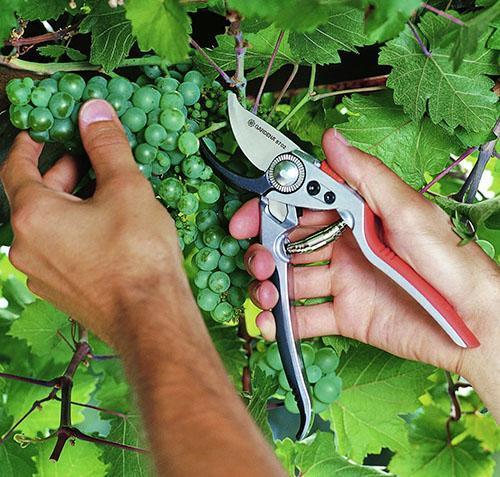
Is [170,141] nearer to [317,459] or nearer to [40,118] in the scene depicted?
[40,118]

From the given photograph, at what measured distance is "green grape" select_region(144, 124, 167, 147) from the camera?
73 cm

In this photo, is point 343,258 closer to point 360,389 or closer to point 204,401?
point 360,389

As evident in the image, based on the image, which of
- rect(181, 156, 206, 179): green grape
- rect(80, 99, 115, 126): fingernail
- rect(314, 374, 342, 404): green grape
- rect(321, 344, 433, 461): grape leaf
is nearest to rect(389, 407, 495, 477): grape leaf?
rect(321, 344, 433, 461): grape leaf

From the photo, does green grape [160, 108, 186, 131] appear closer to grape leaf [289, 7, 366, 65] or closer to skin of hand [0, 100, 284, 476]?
skin of hand [0, 100, 284, 476]

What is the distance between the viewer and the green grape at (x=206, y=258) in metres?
0.87

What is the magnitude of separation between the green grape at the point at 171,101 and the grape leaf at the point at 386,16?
0.23m

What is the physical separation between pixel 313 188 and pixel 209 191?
0.34ft

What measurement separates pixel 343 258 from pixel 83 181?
351 mm

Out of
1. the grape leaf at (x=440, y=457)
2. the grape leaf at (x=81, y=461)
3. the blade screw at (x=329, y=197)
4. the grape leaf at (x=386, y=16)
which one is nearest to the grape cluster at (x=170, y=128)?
the blade screw at (x=329, y=197)

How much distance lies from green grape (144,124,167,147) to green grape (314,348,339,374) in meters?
0.38

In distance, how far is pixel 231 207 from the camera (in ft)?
2.85

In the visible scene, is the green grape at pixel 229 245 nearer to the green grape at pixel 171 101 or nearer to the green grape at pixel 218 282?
the green grape at pixel 218 282

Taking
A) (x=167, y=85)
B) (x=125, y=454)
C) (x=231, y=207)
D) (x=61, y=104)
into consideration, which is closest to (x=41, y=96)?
(x=61, y=104)

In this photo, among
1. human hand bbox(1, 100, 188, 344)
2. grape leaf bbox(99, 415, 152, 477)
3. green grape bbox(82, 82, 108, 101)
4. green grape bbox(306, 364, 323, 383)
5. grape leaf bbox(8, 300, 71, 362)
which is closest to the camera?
human hand bbox(1, 100, 188, 344)
